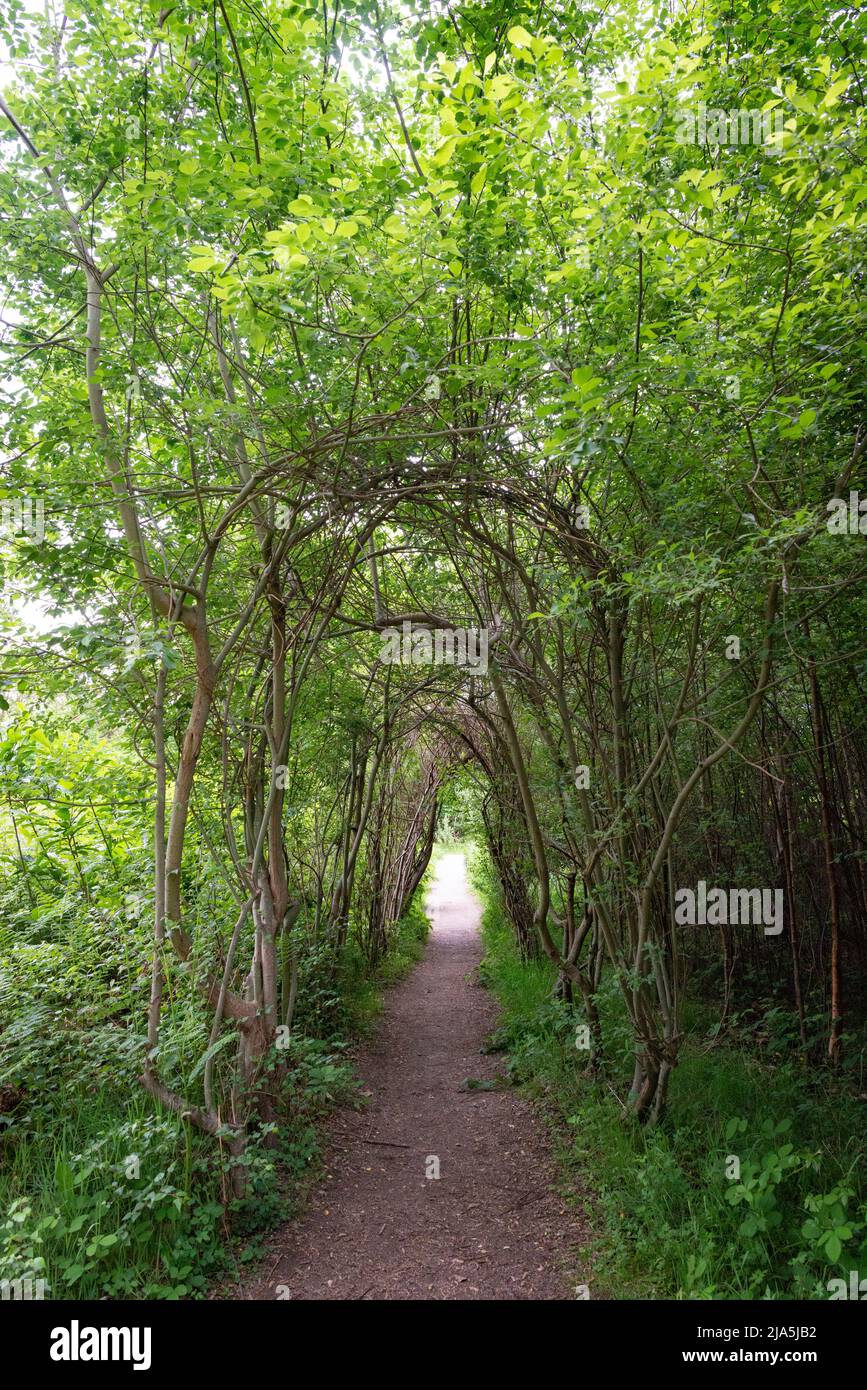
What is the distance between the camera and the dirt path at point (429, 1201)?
3.15 metres

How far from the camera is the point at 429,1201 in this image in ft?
12.7

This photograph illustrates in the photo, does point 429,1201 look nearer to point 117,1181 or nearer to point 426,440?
point 117,1181

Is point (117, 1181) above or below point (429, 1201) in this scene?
above

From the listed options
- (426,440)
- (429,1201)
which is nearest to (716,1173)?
(429,1201)

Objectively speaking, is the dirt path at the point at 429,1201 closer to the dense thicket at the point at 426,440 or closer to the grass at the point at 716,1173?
the grass at the point at 716,1173

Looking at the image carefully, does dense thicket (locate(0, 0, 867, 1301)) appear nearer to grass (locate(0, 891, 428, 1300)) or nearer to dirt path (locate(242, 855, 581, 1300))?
grass (locate(0, 891, 428, 1300))

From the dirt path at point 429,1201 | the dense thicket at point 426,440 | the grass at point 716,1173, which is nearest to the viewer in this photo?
the dense thicket at point 426,440

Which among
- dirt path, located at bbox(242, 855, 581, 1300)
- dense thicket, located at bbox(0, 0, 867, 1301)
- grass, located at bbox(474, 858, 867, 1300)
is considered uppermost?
dense thicket, located at bbox(0, 0, 867, 1301)

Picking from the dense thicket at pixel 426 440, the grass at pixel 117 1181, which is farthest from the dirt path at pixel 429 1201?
the dense thicket at pixel 426 440

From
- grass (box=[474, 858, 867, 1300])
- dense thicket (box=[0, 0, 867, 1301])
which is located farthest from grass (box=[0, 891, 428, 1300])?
grass (box=[474, 858, 867, 1300])

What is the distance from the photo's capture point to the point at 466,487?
393 cm

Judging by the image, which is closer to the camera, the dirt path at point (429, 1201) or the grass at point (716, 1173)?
the grass at point (716, 1173)

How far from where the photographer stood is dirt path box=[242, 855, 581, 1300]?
3.15m
